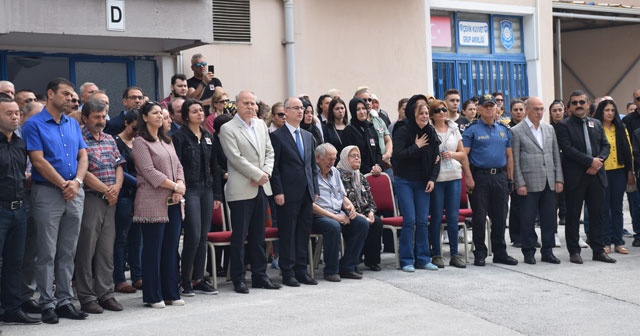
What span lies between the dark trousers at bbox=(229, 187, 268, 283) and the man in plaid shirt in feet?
4.19

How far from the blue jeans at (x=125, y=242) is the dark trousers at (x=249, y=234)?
0.99 meters

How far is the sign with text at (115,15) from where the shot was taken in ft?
39.1

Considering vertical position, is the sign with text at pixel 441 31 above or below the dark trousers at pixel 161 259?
above

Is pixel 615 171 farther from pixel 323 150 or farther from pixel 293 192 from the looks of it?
pixel 293 192

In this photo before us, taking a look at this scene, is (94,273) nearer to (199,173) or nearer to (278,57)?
(199,173)

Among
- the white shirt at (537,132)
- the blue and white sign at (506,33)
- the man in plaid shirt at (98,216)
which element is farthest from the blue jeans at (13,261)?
the blue and white sign at (506,33)

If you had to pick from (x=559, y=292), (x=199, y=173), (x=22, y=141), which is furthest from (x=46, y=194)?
(x=559, y=292)

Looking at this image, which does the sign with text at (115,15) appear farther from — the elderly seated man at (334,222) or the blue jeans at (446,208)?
the blue jeans at (446,208)

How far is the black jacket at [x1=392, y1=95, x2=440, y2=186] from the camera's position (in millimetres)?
10219

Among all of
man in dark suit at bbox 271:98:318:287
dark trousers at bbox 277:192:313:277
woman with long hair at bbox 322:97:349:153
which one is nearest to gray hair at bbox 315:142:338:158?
man in dark suit at bbox 271:98:318:287

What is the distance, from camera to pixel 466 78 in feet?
58.2

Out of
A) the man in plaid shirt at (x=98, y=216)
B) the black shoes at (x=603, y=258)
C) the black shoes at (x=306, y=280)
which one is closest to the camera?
the man in plaid shirt at (x=98, y=216)

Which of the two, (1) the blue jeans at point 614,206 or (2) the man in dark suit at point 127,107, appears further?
(1) the blue jeans at point 614,206

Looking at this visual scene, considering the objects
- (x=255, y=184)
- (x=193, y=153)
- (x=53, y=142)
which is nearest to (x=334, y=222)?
(x=255, y=184)
